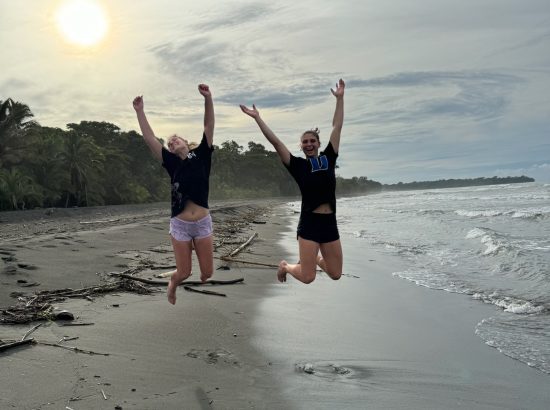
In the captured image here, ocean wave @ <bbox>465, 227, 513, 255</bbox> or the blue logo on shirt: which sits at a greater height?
the blue logo on shirt

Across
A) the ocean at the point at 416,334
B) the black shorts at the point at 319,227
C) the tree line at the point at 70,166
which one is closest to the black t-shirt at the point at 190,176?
the black shorts at the point at 319,227

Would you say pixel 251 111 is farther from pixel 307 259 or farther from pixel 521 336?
pixel 521 336

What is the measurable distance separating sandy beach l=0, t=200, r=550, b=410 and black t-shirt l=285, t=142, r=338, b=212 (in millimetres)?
1837

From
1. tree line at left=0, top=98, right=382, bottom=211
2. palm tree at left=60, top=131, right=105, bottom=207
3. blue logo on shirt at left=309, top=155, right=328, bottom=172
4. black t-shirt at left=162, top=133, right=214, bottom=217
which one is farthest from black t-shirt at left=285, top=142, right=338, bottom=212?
palm tree at left=60, top=131, right=105, bottom=207

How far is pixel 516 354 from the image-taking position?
6.28m

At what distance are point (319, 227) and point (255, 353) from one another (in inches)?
65.1

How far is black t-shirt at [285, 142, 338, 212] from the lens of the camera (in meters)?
5.71

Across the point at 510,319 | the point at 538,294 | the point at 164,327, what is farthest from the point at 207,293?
the point at 538,294

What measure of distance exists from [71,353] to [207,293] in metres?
3.51

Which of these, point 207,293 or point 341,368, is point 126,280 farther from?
point 341,368

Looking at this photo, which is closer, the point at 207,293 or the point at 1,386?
the point at 1,386

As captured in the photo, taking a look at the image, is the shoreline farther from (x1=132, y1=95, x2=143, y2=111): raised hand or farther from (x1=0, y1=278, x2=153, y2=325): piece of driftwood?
(x1=132, y1=95, x2=143, y2=111): raised hand

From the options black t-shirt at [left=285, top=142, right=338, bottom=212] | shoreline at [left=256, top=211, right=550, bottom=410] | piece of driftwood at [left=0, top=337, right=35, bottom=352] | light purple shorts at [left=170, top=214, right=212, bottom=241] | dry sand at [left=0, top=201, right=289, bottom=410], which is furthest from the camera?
light purple shorts at [left=170, top=214, right=212, bottom=241]

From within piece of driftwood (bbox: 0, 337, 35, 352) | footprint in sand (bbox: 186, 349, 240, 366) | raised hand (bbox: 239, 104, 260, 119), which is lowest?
footprint in sand (bbox: 186, 349, 240, 366)
